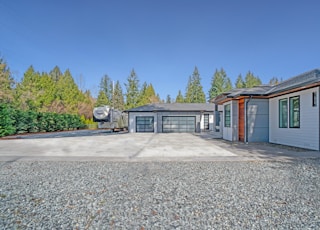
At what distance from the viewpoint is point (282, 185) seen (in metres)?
3.72

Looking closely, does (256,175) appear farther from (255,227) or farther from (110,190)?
(110,190)

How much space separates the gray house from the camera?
783 cm

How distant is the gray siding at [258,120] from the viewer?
10.8 m

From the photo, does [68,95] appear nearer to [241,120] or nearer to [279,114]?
[241,120]

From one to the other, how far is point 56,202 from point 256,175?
4.24 meters

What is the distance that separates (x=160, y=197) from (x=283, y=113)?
936 cm

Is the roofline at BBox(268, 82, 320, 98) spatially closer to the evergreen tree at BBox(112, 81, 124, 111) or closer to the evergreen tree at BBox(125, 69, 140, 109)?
the evergreen tree at BBox(125, 69, 140, 109)

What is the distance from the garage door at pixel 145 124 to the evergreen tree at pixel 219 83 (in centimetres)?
2910

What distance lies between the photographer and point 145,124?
19844mm

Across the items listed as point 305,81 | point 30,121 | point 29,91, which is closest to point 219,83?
point 305,81

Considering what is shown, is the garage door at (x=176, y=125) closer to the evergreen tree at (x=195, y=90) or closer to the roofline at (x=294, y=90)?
the roofline at (x=294, y=90)

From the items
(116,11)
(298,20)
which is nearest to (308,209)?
(298,20)

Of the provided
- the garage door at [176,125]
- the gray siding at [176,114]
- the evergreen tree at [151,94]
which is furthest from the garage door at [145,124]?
the evergreen tree at [151,94]

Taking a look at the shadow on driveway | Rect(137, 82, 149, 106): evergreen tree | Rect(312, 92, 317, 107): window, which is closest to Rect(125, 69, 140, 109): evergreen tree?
Rect(137, 82, 149, 106): evergreen tree
